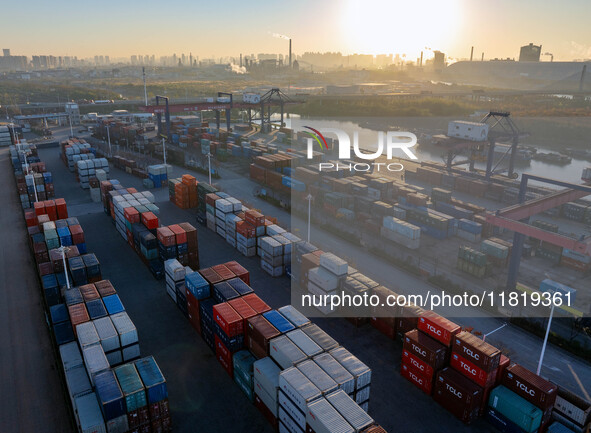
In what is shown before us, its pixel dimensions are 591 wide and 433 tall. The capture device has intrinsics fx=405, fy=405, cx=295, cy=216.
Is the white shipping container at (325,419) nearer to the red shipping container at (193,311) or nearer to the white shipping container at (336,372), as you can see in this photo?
the white shipping container at (336,372)

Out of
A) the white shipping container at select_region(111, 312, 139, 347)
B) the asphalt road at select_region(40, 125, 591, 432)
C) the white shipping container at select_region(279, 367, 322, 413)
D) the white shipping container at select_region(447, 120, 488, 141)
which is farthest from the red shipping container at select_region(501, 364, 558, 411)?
the white shipping container at select_region(447, 120, 488, 141)

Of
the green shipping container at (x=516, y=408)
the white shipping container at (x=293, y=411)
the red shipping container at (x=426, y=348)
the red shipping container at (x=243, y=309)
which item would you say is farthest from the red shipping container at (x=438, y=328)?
the red shipping container at (x=243, y=309)

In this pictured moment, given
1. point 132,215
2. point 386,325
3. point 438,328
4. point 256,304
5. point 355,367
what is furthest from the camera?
point 132,215

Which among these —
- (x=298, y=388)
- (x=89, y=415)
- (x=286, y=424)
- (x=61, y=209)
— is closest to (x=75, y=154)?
(x=61, y=209)

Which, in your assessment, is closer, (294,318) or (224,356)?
(294,318)

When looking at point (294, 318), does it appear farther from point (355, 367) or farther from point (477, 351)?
point (477, 351)

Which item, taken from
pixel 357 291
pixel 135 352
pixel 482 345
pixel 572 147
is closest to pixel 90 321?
pixel 135 352
